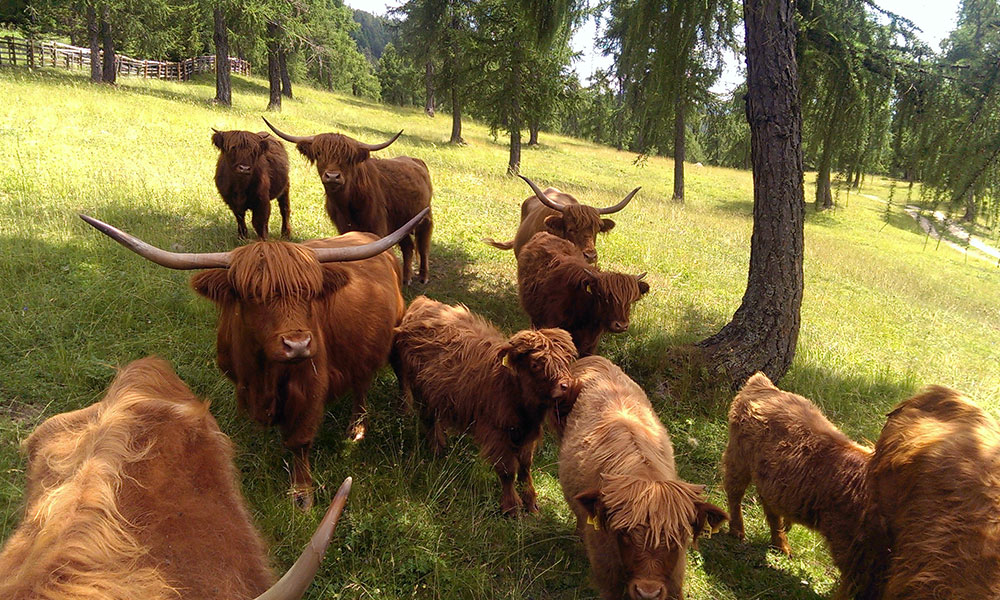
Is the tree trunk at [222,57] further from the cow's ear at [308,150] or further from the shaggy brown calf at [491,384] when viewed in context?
the shaggy brown calf at [491,384]

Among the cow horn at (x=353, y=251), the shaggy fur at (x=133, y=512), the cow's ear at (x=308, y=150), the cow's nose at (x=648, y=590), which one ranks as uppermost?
the cow's ear at (x=308, y=150)

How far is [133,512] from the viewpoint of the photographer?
1.88 metres

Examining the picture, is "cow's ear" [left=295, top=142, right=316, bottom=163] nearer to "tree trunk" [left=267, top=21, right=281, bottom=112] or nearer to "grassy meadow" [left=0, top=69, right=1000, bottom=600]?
"grassy meadow" [left=0, top=69, right=1000, bottom=600]

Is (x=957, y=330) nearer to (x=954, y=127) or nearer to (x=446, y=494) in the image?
(x=954, y=127)

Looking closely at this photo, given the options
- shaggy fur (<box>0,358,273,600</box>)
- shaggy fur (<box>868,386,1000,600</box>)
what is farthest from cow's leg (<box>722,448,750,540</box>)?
shaggy fur (<box>0,358,273,600</box>)

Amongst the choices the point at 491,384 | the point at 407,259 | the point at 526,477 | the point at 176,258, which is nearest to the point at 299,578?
the point at 176,258

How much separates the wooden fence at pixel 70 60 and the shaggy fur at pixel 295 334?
3086 centimetres

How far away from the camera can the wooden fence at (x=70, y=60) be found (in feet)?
89.4

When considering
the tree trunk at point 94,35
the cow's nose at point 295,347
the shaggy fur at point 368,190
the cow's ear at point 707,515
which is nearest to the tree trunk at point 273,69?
the tree trunk at point 94,35

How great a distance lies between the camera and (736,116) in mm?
14281

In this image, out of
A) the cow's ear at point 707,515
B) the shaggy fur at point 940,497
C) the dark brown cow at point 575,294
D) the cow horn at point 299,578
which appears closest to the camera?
the cow horn at point 299,578

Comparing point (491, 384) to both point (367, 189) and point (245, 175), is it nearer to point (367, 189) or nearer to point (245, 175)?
point (367, 189)

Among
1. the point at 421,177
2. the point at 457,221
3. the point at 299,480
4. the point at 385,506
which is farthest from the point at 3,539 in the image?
the point at 457,221

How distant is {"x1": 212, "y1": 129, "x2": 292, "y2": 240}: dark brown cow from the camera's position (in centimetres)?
756
